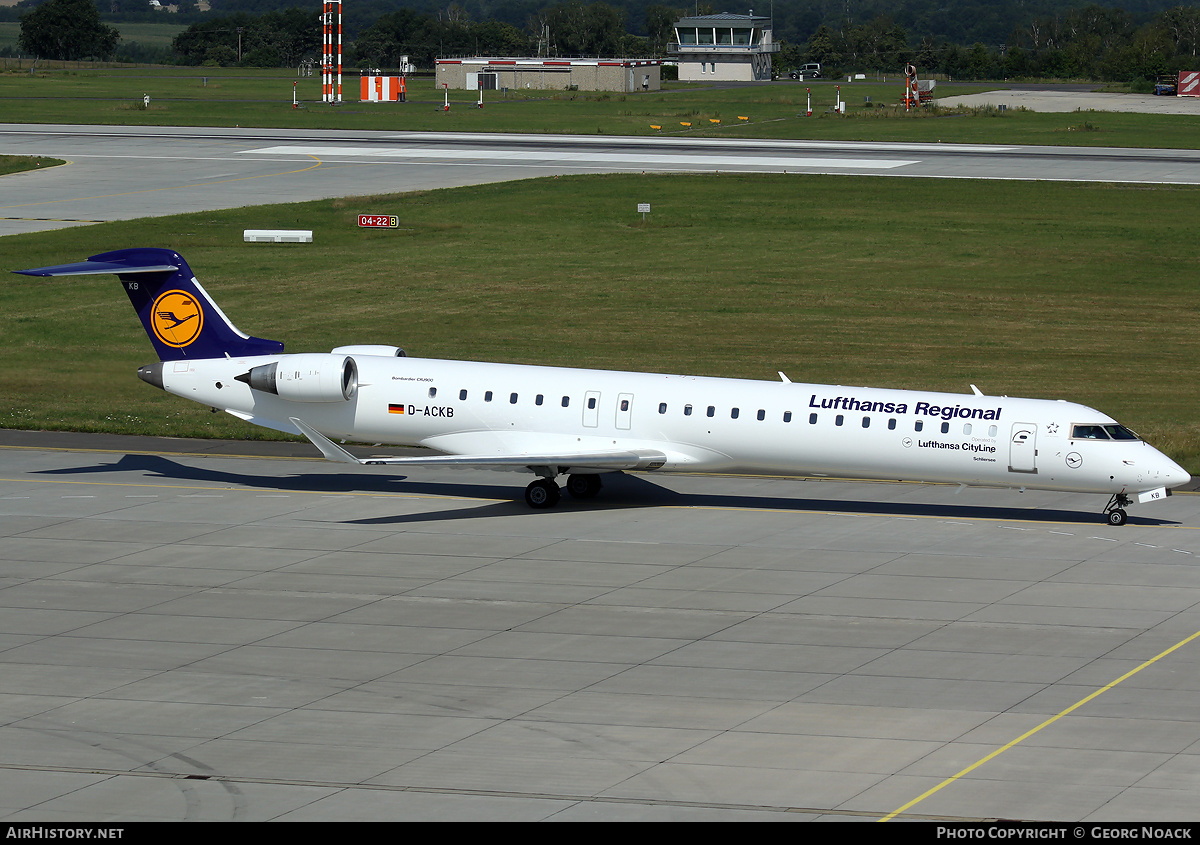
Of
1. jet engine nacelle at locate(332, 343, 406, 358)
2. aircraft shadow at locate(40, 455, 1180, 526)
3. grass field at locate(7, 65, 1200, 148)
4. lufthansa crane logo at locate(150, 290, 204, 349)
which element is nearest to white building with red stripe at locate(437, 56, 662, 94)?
grass field at locate(7, 65, 1200, 148)

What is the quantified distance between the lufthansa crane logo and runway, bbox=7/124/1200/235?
36479 mm

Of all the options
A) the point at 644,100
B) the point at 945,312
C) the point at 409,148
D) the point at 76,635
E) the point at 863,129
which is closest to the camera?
the point at 76,635

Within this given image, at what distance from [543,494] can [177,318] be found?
32.0ft

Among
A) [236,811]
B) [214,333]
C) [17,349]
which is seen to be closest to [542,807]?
[236,811]

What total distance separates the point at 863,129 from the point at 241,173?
50307 mm

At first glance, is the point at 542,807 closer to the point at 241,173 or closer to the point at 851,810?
the point at 851,810

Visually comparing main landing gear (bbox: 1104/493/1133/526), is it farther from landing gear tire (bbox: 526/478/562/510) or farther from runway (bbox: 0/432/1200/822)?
landing gear tire (bbox: 526/478/562/510)

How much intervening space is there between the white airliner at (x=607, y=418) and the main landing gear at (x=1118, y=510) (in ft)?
0.10

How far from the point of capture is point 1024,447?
104 ft

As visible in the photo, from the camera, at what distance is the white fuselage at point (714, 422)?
31812 mm

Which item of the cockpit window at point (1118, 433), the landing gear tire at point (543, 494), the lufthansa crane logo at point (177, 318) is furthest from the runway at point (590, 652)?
the lufthansa crane logo at point (177, 318)

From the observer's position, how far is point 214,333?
3569 centimetres

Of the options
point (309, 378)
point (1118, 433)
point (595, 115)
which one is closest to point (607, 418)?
point (309, 378)

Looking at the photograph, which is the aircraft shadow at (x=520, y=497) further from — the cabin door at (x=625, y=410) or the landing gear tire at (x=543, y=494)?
the cabin door at (x=625, y=410)
